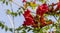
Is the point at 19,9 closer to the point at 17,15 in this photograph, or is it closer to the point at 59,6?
the point at 17,15

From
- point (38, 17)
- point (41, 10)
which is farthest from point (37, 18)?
point (41, 10)

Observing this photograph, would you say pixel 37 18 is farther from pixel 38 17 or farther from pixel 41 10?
pixel 41 10

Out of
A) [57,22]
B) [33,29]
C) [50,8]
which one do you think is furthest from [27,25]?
[57,22]

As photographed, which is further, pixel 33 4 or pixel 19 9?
pixel 19 9

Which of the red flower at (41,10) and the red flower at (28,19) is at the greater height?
the red flower at (41,10)

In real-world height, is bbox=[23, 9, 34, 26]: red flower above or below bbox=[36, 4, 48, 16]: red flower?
below

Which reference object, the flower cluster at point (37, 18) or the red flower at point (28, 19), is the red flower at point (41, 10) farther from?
the red flower at point (28, 19)

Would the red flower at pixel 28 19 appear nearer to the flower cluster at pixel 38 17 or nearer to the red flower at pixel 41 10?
the flower cluster at pixel 38 17

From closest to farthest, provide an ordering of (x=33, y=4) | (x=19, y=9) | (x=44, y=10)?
(x=44, y=10) → (x=33, y=4) → (x=19, y=9)

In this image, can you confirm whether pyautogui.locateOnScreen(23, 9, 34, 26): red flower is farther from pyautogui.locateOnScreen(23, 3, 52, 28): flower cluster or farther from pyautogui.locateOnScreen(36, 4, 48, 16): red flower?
pyautogui.locateOnScreen(36, 4, 48, 16): red flower

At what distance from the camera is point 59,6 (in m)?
2.57

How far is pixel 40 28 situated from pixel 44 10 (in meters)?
0.24

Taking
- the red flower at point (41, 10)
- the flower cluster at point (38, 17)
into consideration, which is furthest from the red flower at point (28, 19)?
the red flower at point (41, 10)

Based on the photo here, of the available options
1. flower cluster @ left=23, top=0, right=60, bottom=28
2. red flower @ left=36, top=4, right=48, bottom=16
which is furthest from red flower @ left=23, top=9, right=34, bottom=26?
red flower @ left=36, top=4, right=48, bottom=16
